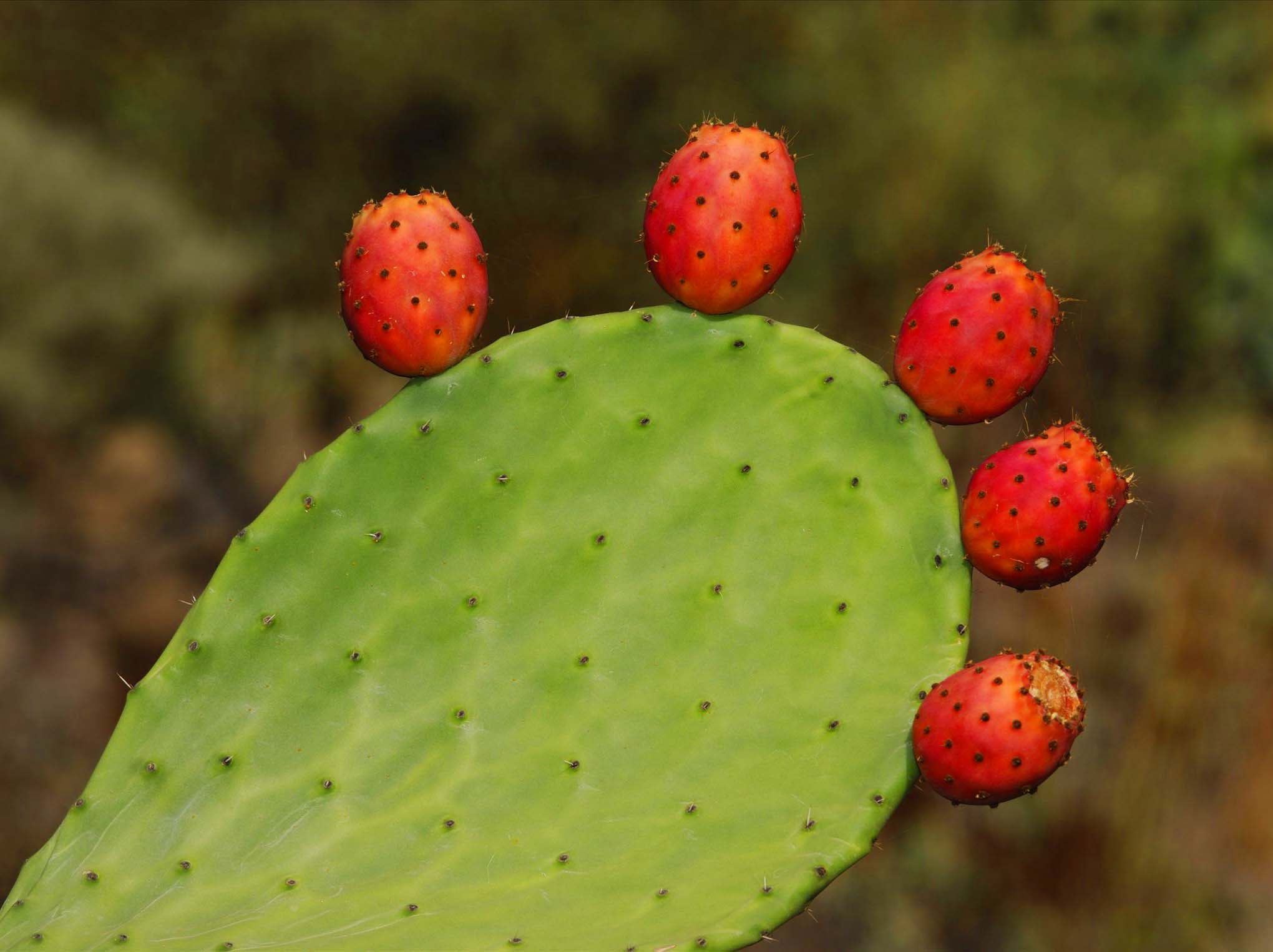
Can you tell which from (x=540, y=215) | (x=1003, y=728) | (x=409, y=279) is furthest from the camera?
(x=540, y=215)

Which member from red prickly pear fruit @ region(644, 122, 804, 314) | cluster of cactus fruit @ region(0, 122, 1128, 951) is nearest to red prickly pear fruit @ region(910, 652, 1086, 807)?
cluster of cactus fruit @ region(0, 122, 1128, 951)

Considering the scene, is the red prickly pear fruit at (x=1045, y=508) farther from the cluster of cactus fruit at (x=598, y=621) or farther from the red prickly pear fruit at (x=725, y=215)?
the red prickly pear fruit at (x=725, y=215)

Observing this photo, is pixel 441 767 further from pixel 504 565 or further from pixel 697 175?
pixel 697 175

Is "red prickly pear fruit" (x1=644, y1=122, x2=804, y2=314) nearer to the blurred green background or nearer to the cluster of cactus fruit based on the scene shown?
the cluster of cactus fruit

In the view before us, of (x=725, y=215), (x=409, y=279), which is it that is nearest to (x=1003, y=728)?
(x=725, y=215)

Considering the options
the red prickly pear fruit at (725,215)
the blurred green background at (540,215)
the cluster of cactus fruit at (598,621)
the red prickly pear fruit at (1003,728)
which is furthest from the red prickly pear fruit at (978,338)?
the blurred green background at (540,215)

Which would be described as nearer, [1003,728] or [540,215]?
[1003,728]

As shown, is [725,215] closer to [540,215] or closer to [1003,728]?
[1003,728]
